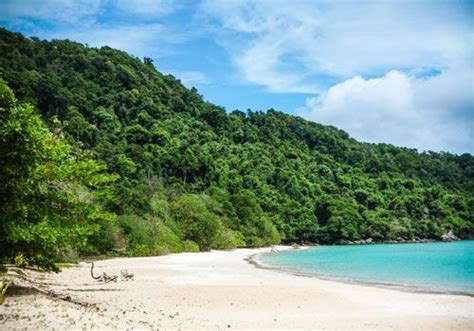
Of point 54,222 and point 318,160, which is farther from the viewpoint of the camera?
point 318,160

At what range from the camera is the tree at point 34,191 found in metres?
12.6

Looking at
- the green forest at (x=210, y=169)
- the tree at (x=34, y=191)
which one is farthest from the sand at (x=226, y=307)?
the green forest at (x=210, y=169)

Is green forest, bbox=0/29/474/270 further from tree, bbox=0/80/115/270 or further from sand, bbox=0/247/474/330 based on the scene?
sand, bbox=0/247/474/330

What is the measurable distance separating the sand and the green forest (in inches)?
215

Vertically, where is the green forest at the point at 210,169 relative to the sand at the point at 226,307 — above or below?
above

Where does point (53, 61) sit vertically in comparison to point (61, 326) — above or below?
above

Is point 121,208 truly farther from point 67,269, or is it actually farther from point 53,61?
point 53,61

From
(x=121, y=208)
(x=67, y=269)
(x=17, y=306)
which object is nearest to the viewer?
(x=17, y=306)

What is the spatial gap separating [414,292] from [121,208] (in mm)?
35935

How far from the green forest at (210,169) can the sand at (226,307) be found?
5466mm

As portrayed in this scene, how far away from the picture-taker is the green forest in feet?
198

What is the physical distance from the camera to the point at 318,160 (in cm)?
14050

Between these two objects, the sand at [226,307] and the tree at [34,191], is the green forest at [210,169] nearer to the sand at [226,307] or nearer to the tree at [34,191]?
the tree at [34,191]

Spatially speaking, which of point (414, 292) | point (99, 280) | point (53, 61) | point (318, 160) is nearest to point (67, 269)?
point (99, 280)
